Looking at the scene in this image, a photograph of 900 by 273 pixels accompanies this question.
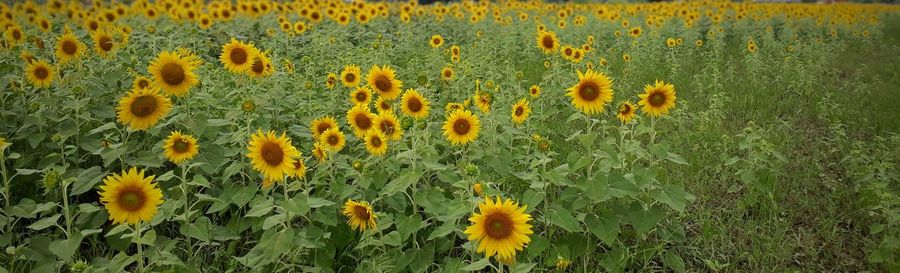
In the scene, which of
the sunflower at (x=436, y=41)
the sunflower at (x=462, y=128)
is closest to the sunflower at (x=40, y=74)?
the sunflower at (x=462, y=128)

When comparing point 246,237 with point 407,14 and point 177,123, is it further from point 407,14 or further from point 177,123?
point 407,14

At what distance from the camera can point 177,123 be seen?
3289 mm

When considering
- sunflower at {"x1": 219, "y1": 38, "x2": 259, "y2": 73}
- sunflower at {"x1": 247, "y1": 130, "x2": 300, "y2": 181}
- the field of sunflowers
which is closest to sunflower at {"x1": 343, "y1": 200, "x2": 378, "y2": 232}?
the field of sunflowers

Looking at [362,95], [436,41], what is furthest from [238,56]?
[436,41]

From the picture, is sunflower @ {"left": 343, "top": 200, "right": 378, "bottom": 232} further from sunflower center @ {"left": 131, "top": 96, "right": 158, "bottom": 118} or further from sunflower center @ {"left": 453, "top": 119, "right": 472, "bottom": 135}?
sunflower center @ {"left": 131, "top": 96, "right": 158, "bottom": 118}

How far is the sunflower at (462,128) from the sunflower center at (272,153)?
0.85 meters

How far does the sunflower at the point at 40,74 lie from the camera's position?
3.39m

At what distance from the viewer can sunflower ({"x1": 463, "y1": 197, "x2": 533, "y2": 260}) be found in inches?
77.9

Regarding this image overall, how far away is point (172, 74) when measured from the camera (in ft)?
9.47

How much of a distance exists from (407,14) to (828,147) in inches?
258

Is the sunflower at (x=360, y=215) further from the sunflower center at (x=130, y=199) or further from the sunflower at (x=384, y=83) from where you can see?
the sunflower at (x=384, y=83)

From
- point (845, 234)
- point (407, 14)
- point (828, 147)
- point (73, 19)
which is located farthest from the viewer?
point (407, 14)

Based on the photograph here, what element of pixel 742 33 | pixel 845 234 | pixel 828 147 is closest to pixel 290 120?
pixel 845 234

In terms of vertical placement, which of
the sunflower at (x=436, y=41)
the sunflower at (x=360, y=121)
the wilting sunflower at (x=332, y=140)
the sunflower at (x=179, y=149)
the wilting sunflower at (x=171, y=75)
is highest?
the wilting sunflower at (x=171, y=75)
